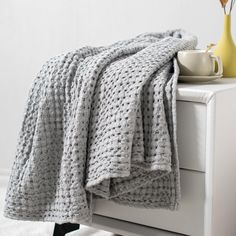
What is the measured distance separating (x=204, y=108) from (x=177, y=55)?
0.21m

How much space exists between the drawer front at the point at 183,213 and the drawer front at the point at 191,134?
3 cm

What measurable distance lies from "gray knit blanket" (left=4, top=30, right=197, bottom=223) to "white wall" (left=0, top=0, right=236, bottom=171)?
34 cm

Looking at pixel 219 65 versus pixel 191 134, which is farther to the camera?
pixel 219 65

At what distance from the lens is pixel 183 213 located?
4.80 feet

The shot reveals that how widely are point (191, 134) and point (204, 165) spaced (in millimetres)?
81

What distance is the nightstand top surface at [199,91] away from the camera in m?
1.36

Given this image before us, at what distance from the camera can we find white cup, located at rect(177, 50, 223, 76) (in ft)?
4.89

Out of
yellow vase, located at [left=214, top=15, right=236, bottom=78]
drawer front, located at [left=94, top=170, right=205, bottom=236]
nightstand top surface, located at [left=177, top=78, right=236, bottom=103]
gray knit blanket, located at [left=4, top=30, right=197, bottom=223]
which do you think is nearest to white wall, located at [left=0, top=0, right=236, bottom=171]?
yellow vase, located at [left=214, top=15, right=236, bottom=78]

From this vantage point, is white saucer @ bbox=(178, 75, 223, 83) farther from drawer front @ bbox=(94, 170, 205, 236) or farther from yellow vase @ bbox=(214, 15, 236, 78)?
drawer front @ bbox=(94, 170, 205, 236)

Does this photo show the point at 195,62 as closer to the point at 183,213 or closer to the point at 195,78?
the point at 195,78

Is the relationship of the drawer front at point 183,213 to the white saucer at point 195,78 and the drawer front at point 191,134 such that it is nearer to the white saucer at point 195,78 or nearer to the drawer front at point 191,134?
the drawer front at point 191,134

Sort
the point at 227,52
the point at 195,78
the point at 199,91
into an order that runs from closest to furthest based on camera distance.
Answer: the point at 199,91, the point at 195,78, the point at 227,52

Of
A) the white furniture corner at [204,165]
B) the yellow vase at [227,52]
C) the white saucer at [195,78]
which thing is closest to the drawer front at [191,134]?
the white furniture corner at [204,165]

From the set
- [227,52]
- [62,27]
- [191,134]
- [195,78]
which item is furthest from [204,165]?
[62,27]
